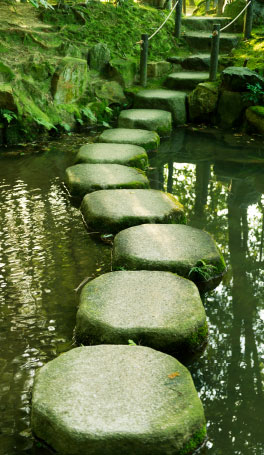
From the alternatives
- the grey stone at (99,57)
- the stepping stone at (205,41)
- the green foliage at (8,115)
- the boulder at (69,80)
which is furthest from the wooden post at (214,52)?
the green foliage at (8,115)

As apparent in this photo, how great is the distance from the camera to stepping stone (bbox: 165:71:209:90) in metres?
9.12

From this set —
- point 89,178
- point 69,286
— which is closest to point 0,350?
point 69,286

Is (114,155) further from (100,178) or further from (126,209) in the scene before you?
(126,209)

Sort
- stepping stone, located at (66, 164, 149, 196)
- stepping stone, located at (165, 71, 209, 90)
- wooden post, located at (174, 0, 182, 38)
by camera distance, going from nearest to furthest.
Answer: stepping stone, located at (66, 164, 149, 196)
stepping stone, located at (165, 71, 209, 90)
wooden post, located at (174, 0, 182, 38)

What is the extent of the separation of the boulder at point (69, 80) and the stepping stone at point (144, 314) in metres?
5.36

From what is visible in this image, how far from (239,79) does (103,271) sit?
5.52 meters

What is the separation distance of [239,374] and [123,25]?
28.2 feet

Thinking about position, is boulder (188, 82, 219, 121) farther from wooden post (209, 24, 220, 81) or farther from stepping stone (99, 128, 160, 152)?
stepping stone (99, 128, 160, 152)

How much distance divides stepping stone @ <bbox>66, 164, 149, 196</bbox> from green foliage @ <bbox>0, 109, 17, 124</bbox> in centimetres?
169

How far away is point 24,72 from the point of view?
7.62m

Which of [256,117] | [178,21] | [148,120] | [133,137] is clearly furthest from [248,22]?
[133,137]

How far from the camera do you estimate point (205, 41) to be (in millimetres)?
10633

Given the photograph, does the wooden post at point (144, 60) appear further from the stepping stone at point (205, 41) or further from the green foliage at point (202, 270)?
the green foliage at point (202, 270)

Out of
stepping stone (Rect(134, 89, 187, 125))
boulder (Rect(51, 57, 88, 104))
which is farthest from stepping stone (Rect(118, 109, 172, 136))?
boulder (Rect(51, 57, 88, 104))
